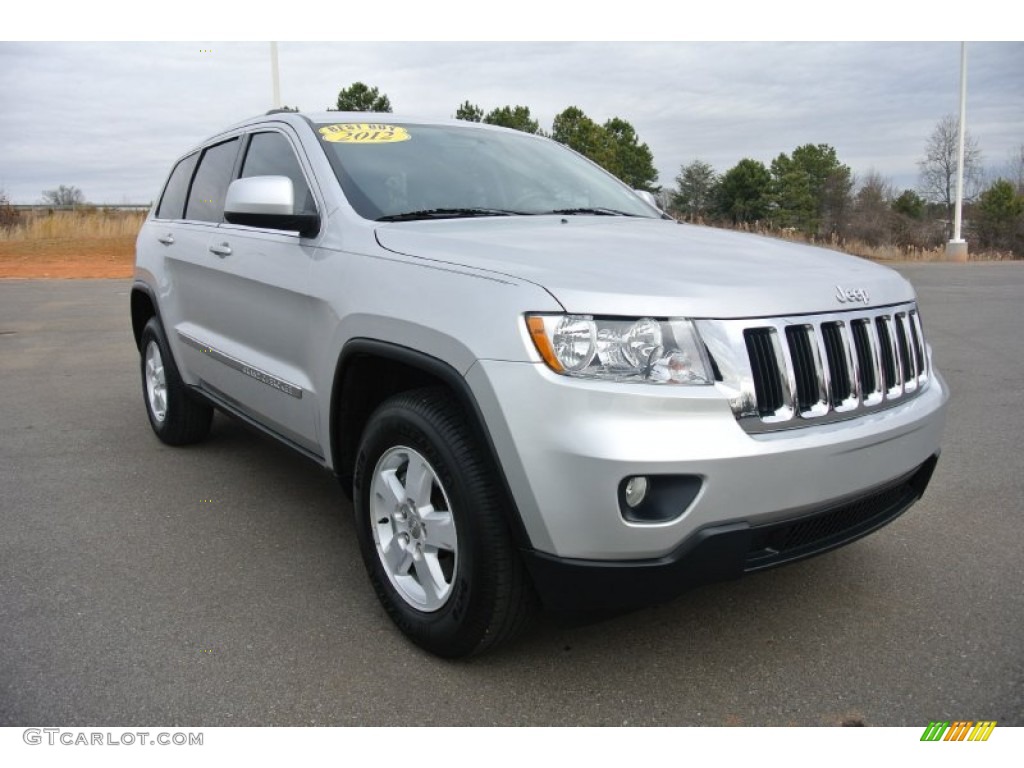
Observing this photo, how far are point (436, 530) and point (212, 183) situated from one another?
284cm

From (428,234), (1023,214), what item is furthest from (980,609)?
(1023,214)

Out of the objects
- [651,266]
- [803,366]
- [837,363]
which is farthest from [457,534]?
[837,363]

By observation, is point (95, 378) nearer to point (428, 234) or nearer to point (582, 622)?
point (428, 234)

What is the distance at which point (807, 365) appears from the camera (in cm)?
250

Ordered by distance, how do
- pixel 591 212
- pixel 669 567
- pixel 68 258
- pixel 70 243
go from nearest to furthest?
1. pixel 669 567
2. pixel 591 212
3. pixel 68 258
4. pixel 70 243

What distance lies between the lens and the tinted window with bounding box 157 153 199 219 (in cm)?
510

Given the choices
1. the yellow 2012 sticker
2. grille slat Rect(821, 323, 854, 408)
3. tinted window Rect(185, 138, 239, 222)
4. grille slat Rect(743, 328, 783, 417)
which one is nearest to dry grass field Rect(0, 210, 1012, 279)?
tinted window Rect(185, 138, 239, 222)

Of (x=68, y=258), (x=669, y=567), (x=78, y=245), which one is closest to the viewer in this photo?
(x=669, y=567)

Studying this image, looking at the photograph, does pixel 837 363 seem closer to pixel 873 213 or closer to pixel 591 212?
pixel 591 212

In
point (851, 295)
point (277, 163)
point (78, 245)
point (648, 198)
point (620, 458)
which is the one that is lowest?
point (620, 458)

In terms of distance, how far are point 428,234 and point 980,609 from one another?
238 cm

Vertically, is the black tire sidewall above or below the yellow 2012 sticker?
below

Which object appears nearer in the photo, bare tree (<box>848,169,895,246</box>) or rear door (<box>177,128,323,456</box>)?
rear door (<box>177,128,323,456</box>)
